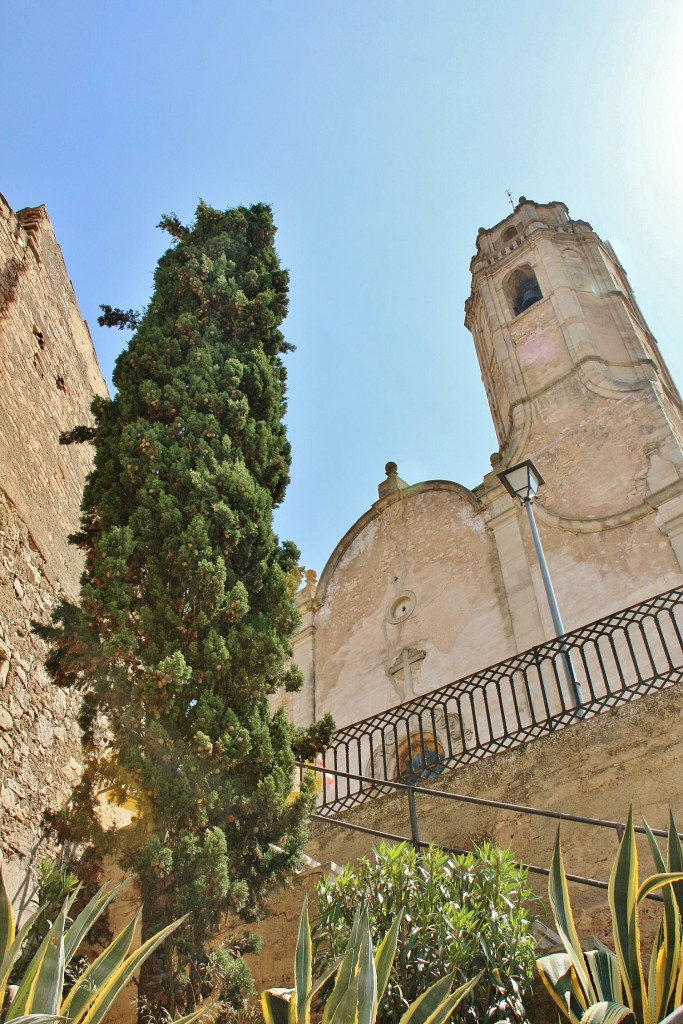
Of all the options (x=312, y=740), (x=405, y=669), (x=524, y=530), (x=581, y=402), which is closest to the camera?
(x=312, y=740)

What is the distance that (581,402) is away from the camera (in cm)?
1491

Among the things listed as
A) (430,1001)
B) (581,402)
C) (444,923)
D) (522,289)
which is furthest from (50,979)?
(522,289)

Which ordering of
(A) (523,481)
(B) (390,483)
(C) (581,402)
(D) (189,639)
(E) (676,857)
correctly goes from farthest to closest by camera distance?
1. (B) (390,483)
2. (C) (581,402)
3. (A) (523,481)
4. (D) (189,639)
5. (E) (676,857)

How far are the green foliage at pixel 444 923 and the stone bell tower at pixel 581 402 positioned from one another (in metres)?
7.11

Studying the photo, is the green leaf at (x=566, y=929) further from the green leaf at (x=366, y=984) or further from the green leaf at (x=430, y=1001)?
the green leaf at (x=366, y=984)

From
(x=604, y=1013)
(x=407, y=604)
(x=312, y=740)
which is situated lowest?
(x=604, y=1013)

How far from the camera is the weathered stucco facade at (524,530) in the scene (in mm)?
12320

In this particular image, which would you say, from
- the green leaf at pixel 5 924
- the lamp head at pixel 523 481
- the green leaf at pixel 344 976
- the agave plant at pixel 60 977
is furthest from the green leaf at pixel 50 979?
the lamp head at pixel 523 481

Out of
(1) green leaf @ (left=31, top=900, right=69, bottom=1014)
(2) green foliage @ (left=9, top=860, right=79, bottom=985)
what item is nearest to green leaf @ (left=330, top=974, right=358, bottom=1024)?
(1) green leaf @ (left=31, top=900, right=69, bottom=1014)

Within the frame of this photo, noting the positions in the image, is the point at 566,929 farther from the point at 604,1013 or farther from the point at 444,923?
the point at 444,923

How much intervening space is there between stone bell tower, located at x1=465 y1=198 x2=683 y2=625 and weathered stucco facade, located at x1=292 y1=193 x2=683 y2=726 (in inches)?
1.2

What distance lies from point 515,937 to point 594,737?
269 centimetres

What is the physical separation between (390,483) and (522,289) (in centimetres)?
613

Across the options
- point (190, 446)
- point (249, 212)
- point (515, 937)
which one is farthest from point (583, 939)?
point (249, 212)
